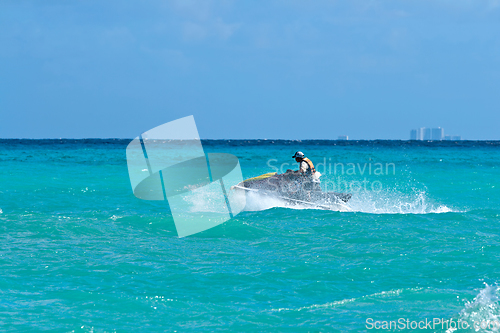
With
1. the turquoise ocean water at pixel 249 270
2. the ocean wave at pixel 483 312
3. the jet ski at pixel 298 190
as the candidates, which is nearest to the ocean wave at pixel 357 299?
the turquoise ocean water at pixel 249 270

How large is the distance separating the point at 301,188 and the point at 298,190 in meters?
0.12

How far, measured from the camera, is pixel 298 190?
45.2ft

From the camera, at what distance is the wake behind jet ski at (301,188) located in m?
13.5

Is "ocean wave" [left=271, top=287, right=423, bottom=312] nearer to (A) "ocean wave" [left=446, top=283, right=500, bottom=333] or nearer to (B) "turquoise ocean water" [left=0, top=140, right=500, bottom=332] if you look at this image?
(B) "turquoise ocean water" [left=0, top=140, right=500, bottom=332]

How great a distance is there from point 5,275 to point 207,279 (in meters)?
3.21

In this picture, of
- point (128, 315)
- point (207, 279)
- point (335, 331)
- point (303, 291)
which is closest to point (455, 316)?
point (335, 331)

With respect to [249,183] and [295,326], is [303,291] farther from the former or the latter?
[249,183]

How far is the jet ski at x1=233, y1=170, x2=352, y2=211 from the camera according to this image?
13.6m

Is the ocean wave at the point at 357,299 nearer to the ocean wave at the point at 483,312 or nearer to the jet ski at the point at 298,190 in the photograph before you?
the ocean wave at the point at 483,312

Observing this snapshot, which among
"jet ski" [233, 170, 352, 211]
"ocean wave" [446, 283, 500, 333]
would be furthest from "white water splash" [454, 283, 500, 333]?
"jet ski" [233, 170, 352, 211]

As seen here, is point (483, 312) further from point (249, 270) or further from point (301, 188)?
point (301, 188)

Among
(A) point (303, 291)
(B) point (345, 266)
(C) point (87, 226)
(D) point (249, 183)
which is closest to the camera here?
(A) point (303, 291)

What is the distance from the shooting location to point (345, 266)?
7.69 meters

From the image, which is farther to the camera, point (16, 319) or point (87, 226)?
point (87, 226)
